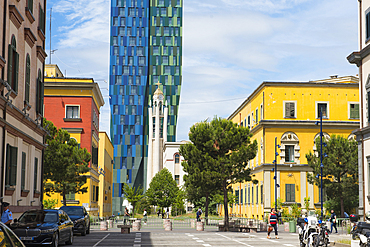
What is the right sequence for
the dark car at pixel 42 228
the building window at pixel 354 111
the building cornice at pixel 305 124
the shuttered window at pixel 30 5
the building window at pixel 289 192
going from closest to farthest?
the dark car at pixel 42 228 → the shuttered window at pixel 30 5 → the building window at pixel 289 192 → the building cornice at pixel 305 124 → the building window at pixel 354 111

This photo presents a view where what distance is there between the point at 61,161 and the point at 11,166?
1660cm

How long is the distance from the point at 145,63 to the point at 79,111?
80811 mm

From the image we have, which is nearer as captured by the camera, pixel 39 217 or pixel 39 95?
pixel 39 217

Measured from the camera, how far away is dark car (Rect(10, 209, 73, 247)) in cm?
1888

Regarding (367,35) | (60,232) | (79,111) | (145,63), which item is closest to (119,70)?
(145,63)

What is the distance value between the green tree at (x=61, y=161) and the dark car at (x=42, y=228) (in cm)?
1787

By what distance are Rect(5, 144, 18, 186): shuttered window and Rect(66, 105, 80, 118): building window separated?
30756 mm

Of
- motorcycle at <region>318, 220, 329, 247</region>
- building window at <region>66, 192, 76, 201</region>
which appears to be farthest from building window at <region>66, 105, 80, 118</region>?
motorcycle at <region>318, 220, 329, 247</region>

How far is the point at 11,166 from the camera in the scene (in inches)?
907

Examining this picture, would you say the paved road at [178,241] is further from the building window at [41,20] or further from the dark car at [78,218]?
the building window at [41,20]

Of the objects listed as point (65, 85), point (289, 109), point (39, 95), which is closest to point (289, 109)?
point (289, 109)

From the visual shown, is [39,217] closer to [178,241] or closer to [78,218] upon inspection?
[178,241]

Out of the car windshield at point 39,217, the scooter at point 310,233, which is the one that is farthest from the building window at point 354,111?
the car windshield at point 39,217

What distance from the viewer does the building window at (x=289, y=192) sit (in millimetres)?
56688
